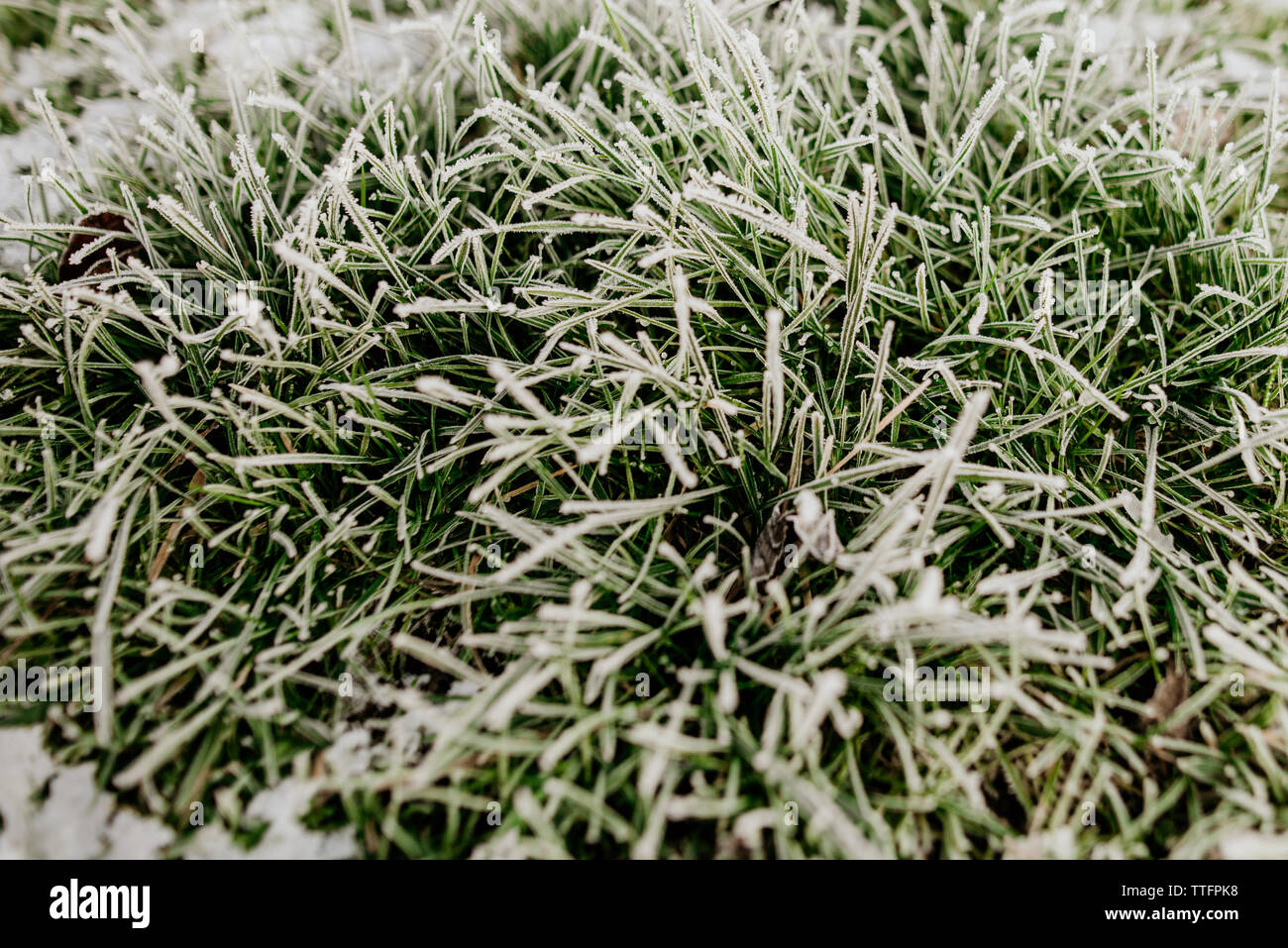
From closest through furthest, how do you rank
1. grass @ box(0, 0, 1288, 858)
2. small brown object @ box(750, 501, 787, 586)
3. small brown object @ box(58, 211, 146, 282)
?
grass @ box(0, 0, 1288, 858), small brown object @ box(750, 501, 787, 586), small brown object @ box(58, 211, 146, 282)

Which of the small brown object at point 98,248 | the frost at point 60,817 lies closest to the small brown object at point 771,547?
Answer: the frost at point 60,817

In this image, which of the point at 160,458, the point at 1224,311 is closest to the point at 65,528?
the point at 160,458

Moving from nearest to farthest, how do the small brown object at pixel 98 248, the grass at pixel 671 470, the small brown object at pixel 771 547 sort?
1. the grass at pixel 671 470
2. the small brown object at pixel 771 547
3. the small brown object at pixel 98 248

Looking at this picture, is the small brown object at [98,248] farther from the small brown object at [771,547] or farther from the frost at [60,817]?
the small brown object at [771,547]

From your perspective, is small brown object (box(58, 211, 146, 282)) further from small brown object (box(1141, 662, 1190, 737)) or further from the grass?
small brown object (box(1141, 662, 1190, 737))

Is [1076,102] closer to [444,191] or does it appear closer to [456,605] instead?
[444,191]

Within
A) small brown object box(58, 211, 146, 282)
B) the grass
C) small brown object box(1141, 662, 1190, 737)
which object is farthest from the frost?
small brown object box(1141, 662, 1190, 737)
